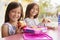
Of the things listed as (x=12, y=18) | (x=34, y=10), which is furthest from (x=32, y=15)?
(x=12, y=18)

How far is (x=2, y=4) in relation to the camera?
0.98 meters

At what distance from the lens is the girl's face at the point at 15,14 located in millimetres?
997

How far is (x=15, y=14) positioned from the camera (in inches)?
39.5

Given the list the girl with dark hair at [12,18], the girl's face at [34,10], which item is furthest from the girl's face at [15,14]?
the girl's face at [34,10]

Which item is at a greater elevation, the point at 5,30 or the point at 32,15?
the point at 32,15

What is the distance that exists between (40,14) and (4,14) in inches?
10.7

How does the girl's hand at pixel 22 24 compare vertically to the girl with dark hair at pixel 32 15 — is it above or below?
below

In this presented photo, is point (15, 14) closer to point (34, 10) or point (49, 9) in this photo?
point (34, 10)

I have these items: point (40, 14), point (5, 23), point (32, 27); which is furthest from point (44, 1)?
point (5, 23)

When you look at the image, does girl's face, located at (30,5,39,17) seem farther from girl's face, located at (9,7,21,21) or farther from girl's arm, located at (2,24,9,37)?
girl's arm, located at (2,24,9,37)

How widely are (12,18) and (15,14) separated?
0.12 ft

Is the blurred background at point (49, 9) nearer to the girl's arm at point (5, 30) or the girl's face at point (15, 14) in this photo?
the girl's face at point (15, 14)

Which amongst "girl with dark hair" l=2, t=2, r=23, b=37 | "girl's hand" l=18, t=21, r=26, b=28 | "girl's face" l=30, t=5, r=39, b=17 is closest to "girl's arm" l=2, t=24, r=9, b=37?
"girl with dark hair" l=2, t=2, r=23, b=37

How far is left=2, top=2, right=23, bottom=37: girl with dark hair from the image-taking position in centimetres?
99
